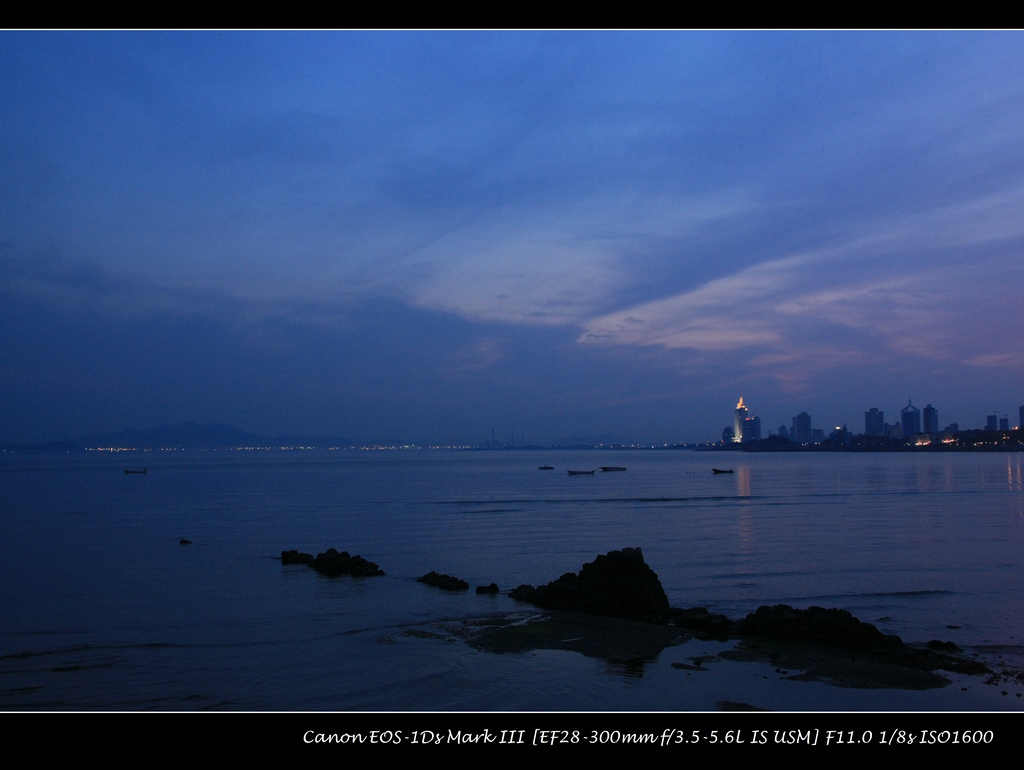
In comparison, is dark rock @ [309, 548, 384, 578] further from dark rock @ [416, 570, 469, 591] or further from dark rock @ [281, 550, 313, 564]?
dark rock @ [416, 570, 469, 591]

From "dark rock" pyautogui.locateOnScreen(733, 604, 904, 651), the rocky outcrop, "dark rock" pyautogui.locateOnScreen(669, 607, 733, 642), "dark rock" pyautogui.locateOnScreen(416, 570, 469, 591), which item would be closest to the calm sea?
"dark rock" pyautogui.locateOnScreen(416, 570, 469, 591)

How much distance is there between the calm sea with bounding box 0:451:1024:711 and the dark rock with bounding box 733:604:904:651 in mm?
2093

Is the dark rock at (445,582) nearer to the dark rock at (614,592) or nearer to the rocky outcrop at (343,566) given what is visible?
the rocky outcrop at (343,566)

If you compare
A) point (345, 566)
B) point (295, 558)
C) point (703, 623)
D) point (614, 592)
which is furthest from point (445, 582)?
point (703, 623)

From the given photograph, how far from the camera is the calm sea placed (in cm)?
1359

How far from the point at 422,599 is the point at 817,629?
1205cm

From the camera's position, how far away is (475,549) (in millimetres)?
35469

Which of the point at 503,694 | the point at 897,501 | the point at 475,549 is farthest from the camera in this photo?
the point at 897,501

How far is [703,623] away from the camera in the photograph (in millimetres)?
18328

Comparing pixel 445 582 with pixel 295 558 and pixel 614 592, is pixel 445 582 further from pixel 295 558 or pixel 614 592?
pixel 295 558

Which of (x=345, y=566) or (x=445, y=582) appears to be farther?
(x=345, y=566)

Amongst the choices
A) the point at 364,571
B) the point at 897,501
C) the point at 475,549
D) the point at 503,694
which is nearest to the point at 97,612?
the point at 364,571
